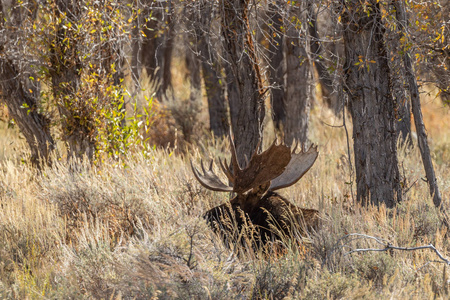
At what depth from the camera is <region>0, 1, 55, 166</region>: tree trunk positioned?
8.35 metres

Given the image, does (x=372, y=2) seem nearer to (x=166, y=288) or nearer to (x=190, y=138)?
(x=166, y=288)

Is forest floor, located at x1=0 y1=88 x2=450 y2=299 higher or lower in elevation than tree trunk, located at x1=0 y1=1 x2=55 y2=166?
lower

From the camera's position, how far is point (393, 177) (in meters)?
5.80

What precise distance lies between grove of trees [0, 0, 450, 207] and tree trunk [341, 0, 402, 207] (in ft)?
0.04

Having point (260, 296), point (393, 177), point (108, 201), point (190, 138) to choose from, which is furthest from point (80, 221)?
point (190, 138)

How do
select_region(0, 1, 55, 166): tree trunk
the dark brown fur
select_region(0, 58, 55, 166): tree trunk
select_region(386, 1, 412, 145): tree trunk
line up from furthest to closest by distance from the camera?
select_region(0, 58, 55, 166): tree trunk, select_region(0, 1, 55, 166): tree trunk, select_region(386, 1, 412, 145): tree trunk, the dark brown fur

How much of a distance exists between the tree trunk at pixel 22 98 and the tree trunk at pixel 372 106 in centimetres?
498

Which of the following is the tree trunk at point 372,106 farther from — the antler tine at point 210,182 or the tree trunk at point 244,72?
the antler tine at point 210,182

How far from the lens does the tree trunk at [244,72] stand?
21.6ft

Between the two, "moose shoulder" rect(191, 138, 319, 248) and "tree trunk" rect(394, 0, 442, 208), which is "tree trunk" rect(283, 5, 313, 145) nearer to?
"tree trunk" rect(394, 0, 442, 208)

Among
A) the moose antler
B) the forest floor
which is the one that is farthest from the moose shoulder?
the forest floor

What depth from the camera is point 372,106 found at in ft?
18.7

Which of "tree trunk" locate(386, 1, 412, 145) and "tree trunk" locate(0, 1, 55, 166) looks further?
"tree trunk" locate(0, 1, 55, 166)

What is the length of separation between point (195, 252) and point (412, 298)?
5.32 feet
